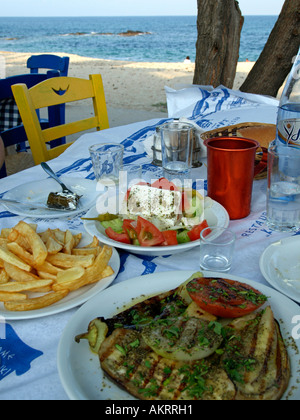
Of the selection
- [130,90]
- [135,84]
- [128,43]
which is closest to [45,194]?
[130,90]

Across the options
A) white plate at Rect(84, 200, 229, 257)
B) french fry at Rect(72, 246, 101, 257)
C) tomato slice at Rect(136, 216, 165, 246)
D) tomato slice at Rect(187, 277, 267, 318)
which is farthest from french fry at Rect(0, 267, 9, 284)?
tomato slice at Rect(187, 277, 267, 318)

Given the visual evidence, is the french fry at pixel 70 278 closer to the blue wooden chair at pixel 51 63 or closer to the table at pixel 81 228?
the table at pixel 81 228

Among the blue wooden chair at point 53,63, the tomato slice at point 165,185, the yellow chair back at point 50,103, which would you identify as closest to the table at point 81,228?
the tomato slice at point 165,185

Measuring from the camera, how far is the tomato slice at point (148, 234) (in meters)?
1.25

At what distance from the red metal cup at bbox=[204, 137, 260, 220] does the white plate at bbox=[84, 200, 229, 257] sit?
79 mm

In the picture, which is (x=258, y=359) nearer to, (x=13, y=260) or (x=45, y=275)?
(x=45, y=275)

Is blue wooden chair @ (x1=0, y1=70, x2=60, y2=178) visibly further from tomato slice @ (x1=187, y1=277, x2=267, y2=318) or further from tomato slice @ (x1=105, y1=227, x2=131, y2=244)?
tomato slice @ (x1=187, y1=277, x2=267, y2=318)

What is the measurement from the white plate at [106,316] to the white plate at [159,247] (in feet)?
0.45

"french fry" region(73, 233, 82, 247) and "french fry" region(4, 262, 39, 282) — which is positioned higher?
"french fry" region(4, 262, 39, 282)

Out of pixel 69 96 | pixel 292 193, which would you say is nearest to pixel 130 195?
pixel 292 193

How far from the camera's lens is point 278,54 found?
13.0 ft

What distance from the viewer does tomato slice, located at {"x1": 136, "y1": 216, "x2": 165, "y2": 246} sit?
1.25 metres

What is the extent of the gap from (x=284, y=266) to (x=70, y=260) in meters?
0.67
